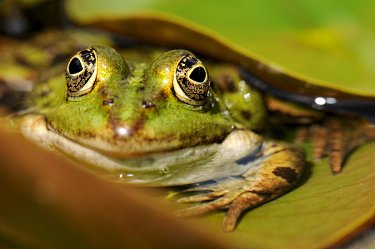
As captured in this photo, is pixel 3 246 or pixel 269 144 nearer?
pixel 3 246

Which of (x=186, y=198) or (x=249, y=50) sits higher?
(x=249, y=50)

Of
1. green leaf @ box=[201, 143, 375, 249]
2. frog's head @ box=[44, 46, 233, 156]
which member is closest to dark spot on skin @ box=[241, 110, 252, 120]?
frog's head @ box=[44, 46, 233, 156]

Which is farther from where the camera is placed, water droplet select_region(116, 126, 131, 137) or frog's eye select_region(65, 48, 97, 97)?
frog's eye select_region(65, 48, 97, 97)

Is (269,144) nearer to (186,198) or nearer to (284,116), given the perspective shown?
(284,116)

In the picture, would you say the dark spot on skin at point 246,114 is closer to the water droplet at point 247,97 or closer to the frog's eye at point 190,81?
the water droplet at point 247,97

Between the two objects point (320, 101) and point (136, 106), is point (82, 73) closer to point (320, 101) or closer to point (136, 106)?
point (136, 106)

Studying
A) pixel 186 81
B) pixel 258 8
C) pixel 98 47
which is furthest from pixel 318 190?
pixel 258 8

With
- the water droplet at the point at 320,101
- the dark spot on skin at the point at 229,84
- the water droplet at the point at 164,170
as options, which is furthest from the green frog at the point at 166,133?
the water droplet at the point at 320,101

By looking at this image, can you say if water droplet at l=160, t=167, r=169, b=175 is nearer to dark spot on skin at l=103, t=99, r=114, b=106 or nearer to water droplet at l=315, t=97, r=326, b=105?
dark spot on skin at l=103, t=99, r=114, b=106
